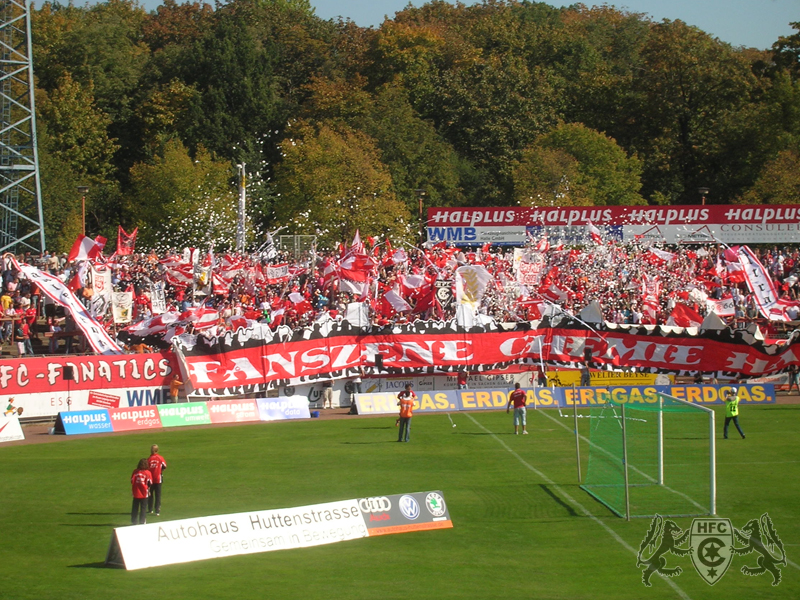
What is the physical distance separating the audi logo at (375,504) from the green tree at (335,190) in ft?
154

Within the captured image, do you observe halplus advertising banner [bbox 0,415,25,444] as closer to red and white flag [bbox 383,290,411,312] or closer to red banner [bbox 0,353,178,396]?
red banner [bbox 0,353,178,396]

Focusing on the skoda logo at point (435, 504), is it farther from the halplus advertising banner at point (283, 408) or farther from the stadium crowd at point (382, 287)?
the stadium crowd at point (382, 287)

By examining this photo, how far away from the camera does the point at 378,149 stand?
77.9 m

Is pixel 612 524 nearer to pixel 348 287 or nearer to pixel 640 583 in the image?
pixel 640 583

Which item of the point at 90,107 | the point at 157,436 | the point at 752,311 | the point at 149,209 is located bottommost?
the point at 157,436

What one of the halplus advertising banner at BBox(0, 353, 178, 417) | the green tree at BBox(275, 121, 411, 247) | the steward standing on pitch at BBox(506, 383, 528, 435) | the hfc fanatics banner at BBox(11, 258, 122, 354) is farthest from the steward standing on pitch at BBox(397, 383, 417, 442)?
the green tree at BBox(275, 121, 411, 247)

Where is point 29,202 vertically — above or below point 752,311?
above

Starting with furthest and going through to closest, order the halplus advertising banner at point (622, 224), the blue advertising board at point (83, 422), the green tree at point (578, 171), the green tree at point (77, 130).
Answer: the green tree at point (77, 130) < the green tree at point (578, 171) < the halplus advertising banner at point (622, 224) < the blue advertising board at point (83, 422)

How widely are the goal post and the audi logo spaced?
4.80 metres

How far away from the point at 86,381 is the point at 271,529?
19.9 metres

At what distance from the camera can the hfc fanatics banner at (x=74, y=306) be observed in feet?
115

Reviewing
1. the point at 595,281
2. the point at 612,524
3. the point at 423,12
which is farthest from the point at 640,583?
the point at 423,12

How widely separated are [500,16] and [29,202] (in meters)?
62.5
